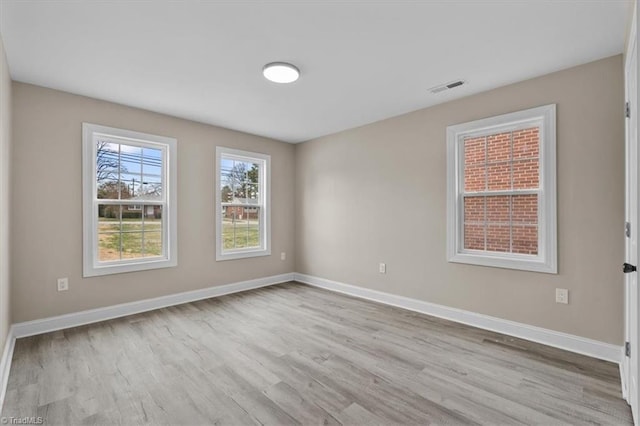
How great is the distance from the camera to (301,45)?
7.96 feet

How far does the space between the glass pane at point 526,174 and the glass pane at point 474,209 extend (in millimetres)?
Answer: 384

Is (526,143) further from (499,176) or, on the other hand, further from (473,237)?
(473,237)

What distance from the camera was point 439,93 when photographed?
11.0ft

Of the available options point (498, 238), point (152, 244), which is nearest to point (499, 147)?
point (498, 238)

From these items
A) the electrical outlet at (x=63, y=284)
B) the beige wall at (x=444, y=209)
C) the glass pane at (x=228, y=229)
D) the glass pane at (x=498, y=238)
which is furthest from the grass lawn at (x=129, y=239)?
the glass pane at (x=498, y=238)

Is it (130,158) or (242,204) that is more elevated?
(130,158)

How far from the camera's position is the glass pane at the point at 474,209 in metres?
3.48

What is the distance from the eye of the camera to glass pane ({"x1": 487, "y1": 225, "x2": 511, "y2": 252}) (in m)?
3.30

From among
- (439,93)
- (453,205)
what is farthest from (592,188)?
(439,93)

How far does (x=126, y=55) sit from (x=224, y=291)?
3238 millimetres

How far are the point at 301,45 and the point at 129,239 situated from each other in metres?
3.08

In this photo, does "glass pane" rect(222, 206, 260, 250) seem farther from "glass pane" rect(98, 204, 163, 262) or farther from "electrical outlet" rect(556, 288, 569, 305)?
"electrical outlet" rect(556, 288, 569, 305)

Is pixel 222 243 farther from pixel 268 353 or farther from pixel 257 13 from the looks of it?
pixel 257 13

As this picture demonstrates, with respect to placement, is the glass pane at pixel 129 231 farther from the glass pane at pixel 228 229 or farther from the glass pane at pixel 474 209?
the glass pane at pixel 474 209
